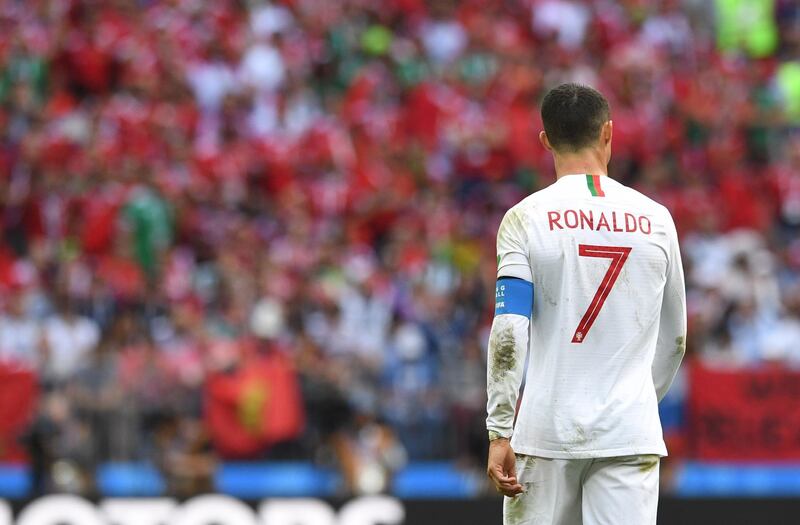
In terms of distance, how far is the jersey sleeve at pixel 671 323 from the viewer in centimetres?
514

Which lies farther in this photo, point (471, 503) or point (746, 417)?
point (746, 417)

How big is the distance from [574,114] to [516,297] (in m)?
0.65

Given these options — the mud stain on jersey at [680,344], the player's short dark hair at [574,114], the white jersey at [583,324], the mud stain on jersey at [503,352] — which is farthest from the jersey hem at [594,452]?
the player's short dark hair at [574,114]

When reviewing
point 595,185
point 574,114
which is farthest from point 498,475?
point 574,114

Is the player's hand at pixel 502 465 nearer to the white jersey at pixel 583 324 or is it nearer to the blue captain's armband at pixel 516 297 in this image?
the white jersey at pixel 583 324

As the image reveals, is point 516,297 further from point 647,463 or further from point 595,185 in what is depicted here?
point 647,463

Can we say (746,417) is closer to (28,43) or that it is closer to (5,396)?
(5,396)

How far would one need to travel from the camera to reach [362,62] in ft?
59.4

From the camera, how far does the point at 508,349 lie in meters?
4.97

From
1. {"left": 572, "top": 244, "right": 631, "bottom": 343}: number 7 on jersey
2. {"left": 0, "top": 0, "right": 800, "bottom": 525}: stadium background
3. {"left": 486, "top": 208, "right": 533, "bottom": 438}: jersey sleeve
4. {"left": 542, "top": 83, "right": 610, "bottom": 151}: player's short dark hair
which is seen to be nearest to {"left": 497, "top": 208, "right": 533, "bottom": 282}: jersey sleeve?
{"left": 486, "top": 208, "right": 533, "bottom": 438}: jersey sleeve

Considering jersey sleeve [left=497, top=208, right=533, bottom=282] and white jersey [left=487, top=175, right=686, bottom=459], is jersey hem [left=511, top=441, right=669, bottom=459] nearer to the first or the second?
white jersey [left=487, top=175, right=686, bottom=459]

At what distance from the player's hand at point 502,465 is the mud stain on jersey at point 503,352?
0.22 m

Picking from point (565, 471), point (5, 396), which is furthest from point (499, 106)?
point (565, 471)

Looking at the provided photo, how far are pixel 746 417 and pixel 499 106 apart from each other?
214 inches
